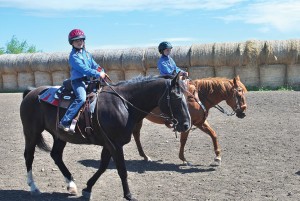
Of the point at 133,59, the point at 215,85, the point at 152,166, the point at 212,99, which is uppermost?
the point at 133,59

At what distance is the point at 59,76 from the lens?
25.6 metres

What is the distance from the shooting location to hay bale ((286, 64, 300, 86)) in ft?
63.6

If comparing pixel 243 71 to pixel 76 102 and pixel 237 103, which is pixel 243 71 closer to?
pixel 237 103

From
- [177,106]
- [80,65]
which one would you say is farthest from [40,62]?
[177,106]

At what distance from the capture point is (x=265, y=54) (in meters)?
19.8

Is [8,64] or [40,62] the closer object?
[40,62]

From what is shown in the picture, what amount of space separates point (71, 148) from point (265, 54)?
39.4ft

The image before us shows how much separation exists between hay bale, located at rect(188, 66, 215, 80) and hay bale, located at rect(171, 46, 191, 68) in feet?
1.23

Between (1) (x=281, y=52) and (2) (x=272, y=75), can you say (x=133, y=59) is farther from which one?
(1) (x=281, y=52)

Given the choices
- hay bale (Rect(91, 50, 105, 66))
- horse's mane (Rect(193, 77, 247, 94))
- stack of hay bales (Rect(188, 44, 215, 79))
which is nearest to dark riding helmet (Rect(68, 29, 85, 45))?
horse's mane (Rect(193, 77, 247, 94))

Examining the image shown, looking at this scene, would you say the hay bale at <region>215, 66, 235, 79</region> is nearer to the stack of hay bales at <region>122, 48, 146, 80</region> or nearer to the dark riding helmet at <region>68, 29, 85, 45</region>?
the stack of hay bales at <region>122, 48, 146, 80</region>

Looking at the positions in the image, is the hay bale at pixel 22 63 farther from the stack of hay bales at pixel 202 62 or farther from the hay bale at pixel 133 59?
the stack of hay bales at pixel 202 62

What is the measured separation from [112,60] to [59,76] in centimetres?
374

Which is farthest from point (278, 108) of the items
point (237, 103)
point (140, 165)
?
point (140, 165)
